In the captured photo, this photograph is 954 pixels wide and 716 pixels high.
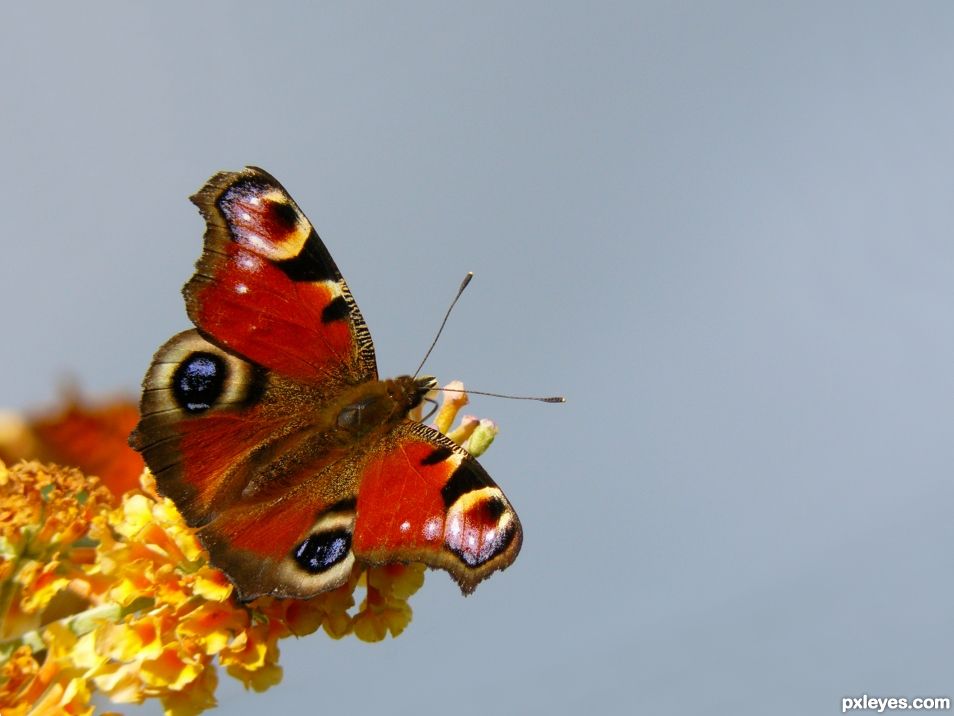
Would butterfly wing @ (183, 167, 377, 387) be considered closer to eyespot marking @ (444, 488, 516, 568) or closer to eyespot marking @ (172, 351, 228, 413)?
eyespot marking @ (172, 351, 228, 413)

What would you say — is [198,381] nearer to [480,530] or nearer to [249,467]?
[249,467]

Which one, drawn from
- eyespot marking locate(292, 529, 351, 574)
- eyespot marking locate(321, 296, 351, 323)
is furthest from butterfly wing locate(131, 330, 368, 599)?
eyespot marking locate(321, 296, 351, 323)

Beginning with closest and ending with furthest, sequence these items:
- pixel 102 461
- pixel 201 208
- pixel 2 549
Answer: pixel 2 549, pixel 201 208, pixel 102 461

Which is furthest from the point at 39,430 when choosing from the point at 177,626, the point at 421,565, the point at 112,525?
the point at 421,565

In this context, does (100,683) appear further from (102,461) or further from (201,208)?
(102,461)

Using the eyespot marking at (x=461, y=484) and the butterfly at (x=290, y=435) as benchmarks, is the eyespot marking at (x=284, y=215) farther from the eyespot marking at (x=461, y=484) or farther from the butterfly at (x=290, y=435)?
the eyespot marking at (x=461, y=484)

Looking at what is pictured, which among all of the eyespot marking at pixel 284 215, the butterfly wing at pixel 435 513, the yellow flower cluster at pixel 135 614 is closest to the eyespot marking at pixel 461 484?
the butterfly wing at pixel 435 513

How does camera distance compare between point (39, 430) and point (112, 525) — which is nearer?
point (112, 525)
